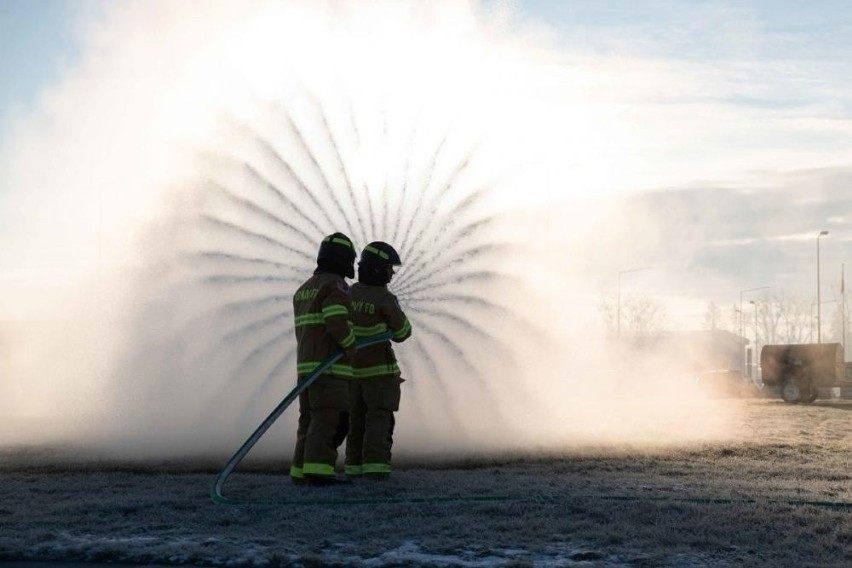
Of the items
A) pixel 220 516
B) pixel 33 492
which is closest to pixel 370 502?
pixel 220 516

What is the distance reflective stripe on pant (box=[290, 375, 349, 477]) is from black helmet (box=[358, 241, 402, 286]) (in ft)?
4.29

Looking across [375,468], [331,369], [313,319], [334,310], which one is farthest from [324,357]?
[375,468]

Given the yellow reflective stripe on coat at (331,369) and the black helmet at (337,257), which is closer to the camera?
the yellow reflective stripe on coat at (331,369)

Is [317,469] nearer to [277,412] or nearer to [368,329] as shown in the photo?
[277,412]

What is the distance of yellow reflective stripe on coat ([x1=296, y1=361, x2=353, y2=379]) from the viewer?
34.2 feet

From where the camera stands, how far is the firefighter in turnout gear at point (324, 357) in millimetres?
10266

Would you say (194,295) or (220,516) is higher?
(194,295)

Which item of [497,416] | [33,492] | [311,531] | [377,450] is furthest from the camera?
[497,416]

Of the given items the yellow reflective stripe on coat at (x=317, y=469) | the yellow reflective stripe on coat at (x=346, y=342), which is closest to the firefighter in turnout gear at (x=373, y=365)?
the yellow reflective stripe on coat at (x=317, y=469)

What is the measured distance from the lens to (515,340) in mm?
18828

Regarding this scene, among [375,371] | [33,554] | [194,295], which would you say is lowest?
[33,554]

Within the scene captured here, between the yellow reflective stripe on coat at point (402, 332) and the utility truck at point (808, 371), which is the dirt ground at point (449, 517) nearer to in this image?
the yellow reflective stripe on coat at point (402, 332)

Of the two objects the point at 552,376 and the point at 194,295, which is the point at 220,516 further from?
the point at 552,376

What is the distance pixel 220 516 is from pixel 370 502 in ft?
4.25
